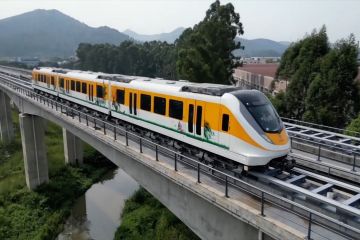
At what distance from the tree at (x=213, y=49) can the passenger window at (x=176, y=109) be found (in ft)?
58.4

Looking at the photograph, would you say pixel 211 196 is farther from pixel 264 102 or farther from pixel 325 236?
pixel 264 102

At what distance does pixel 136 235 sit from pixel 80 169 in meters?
17.7

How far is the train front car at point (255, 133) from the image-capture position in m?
11.7

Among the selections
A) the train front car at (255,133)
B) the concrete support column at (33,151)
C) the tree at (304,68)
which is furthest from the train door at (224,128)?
the concrete support column at (33,151)

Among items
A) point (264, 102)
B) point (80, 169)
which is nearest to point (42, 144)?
point (80, 169)

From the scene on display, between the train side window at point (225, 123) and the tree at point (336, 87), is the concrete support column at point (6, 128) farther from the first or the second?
the train side window at point (225, 123)

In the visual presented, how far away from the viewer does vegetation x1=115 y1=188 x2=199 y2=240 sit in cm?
2369

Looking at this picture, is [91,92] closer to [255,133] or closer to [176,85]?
[176,85]

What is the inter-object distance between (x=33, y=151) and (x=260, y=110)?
30.2 meters

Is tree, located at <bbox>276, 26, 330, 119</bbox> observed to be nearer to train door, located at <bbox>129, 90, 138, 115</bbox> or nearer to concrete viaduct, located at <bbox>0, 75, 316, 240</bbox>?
train door, located at <bbox>129, 90, 138, 115</bbox>

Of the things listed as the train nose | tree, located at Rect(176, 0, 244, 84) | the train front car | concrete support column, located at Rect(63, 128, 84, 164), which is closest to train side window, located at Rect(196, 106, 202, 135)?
the train front car

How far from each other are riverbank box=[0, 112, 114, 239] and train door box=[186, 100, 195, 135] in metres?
19.0

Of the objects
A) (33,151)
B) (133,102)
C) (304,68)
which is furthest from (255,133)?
A: (33,151)

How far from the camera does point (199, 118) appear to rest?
1423 cm
